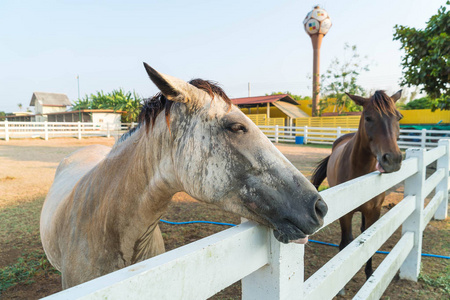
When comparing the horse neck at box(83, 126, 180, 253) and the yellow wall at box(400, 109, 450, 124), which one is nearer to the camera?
the horse neck at box(83, 126, 180, 253)

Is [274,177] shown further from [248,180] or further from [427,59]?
[427,59]

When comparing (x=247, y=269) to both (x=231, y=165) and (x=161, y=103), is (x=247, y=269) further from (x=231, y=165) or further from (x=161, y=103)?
(x=161, y=103)

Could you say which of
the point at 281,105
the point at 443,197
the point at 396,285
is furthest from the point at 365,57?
the point at 396,285

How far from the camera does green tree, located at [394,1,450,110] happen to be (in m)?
5.41

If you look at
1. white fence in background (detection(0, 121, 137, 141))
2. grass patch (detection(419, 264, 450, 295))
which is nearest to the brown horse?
grass patch (detection(419, 264, 450, 295))

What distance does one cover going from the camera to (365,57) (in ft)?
80.6

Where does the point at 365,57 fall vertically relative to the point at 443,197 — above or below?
above

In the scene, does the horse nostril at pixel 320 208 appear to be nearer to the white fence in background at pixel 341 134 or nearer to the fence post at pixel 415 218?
the fence post at pixel 415 218

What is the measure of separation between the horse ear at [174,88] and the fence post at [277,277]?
2.42 ft

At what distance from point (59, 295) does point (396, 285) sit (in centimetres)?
339

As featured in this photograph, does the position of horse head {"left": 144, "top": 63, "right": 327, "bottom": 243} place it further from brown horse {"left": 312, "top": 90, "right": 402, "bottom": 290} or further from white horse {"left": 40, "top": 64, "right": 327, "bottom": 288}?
brown horse {"left": 312, "top": 90, "right": 402, "bottom": 290}

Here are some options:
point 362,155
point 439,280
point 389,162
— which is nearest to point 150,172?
point 389,162

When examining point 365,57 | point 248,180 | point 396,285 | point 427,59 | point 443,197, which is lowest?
point 396,285

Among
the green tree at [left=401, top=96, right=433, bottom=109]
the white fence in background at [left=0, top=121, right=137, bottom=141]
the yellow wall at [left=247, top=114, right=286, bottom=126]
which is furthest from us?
the green tree at [left=401, top=96, right=433, bottom=109]
